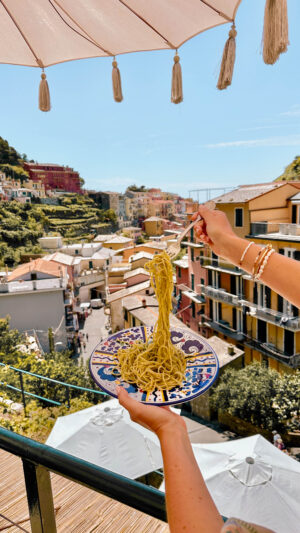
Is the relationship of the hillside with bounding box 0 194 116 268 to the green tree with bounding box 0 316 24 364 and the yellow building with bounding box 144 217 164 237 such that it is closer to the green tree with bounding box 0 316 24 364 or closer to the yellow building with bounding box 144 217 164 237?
the yellow building with bounding box 144 217 164 237

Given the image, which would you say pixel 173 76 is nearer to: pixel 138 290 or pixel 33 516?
pixel 33 516

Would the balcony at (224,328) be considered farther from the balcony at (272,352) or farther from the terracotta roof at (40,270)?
the terracotta roof at (40,270)

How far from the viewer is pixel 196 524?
40 cm

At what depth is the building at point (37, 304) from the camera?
14.6 m

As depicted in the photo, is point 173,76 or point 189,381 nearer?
point 189,381

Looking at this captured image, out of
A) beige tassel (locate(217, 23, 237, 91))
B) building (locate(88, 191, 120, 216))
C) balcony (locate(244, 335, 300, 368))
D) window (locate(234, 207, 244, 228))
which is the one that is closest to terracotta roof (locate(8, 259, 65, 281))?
window (locate(234, 207, 244, 228))

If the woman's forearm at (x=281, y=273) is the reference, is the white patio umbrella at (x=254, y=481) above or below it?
below

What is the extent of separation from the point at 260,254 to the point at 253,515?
5084 mm

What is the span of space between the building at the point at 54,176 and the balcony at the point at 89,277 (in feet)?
103

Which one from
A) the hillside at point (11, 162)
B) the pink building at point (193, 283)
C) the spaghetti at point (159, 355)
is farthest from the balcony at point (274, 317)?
the hillside at point (11, 162)

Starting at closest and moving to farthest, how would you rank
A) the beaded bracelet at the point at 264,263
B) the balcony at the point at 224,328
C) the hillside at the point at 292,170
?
the beaded bracelet at the point at 264,263 < the balcony at the point at 224,328 < the hillside at the point at 292,170

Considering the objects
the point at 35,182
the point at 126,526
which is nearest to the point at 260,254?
the point at 126,526

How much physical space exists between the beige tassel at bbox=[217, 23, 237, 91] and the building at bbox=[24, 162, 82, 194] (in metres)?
54.0

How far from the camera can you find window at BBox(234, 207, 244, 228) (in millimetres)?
10883
